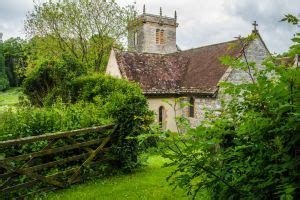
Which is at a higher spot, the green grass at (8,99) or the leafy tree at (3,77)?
the leafy tree at (3,77)

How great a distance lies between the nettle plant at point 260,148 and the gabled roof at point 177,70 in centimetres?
1987

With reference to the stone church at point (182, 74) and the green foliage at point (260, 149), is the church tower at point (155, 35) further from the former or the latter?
the green foliage at point (260, 149)

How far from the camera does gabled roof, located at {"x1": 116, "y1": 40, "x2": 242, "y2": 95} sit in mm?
24656

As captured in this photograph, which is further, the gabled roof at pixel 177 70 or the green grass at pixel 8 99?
the green grass at pixel 8 99

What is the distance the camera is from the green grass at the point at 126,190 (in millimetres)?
8273

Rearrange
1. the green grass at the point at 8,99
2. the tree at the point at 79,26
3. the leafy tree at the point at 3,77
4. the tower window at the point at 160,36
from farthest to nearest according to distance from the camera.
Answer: the leafy tree at the point at 3,77 → the green grass at the point at 8,99 → the tower window at the point at 160,36 → the tree at the point at 79,26

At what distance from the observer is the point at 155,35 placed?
4209 cm

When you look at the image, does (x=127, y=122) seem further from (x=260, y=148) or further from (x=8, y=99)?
(x=8, y=99)

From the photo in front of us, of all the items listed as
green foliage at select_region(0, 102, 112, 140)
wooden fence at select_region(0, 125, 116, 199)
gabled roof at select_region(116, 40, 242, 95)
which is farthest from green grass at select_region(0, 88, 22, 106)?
wooden fence at select_region(0, 125, 116, 199)

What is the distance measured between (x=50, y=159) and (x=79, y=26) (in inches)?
976

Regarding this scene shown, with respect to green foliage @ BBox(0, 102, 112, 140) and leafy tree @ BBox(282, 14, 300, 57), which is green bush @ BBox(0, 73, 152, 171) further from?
leafy tree @ BBox(282, 14, 300, 57)

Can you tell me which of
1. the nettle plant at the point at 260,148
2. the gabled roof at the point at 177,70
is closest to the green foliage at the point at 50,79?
the gabled roof at the point at 177,70

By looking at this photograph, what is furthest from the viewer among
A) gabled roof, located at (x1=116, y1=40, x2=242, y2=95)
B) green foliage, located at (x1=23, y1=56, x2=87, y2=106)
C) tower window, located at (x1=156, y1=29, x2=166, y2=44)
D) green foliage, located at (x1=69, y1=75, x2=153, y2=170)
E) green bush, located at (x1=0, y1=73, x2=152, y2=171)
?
tower window, located at (x1=156, y1=29, x2=166, y2=44)

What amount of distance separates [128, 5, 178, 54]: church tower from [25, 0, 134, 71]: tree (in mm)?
7525
